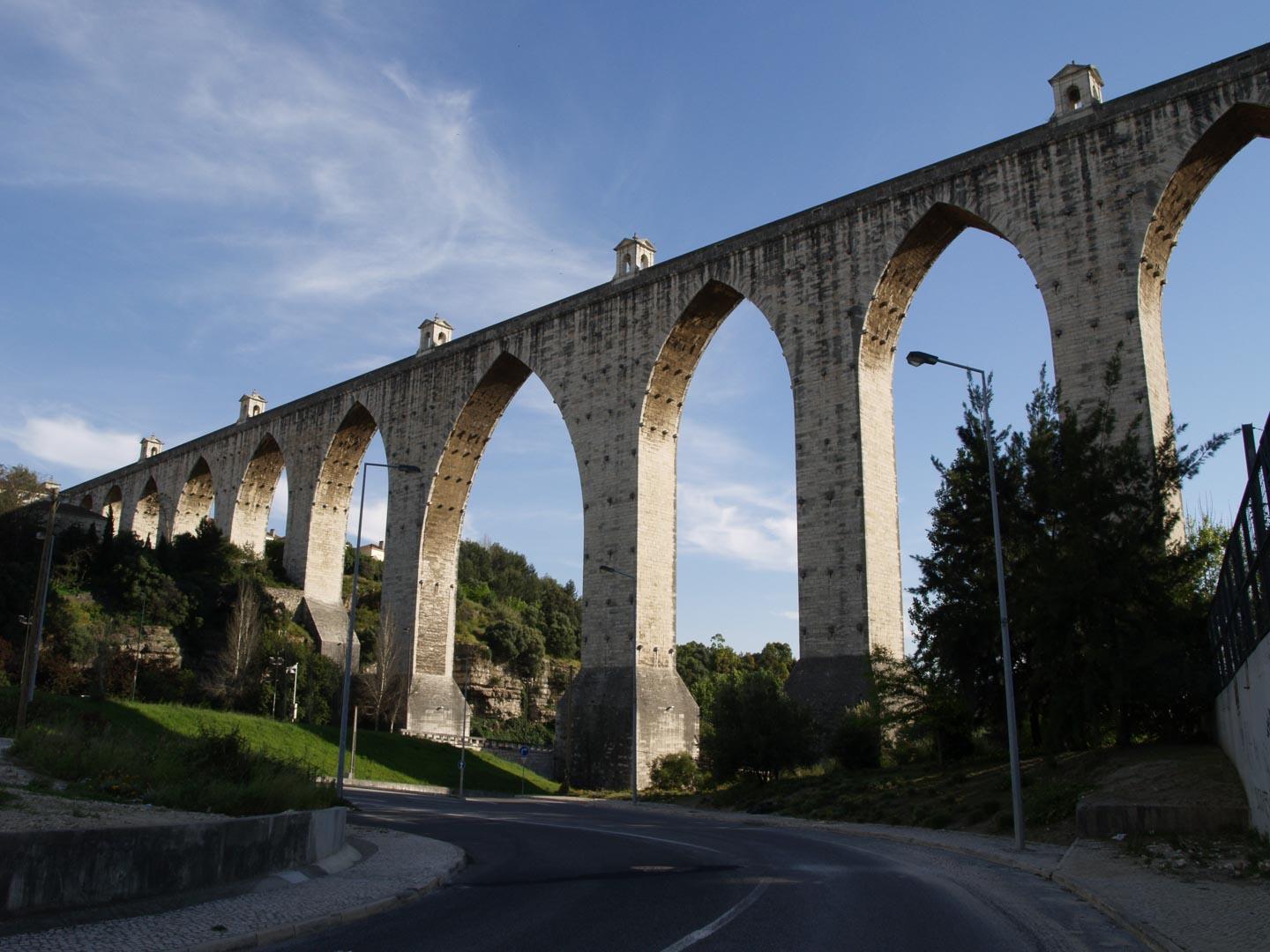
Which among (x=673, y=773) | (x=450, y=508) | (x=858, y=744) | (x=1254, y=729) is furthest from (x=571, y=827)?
(x=450, y=508)

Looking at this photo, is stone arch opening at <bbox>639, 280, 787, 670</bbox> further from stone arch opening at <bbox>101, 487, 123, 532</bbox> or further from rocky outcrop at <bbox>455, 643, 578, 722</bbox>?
stone arch opening at <bbox>101, 487, 123, 532</bbox>

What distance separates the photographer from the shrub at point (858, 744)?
22.0 meters

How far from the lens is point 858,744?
22016mm

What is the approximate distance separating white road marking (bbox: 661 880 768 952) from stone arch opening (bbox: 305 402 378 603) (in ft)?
116

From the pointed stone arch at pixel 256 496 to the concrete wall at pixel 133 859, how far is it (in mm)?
39806

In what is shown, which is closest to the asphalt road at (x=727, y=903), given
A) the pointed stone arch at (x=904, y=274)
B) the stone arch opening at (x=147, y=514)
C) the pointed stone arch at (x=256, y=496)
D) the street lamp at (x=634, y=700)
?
the street lamp at (x=634, y=700)

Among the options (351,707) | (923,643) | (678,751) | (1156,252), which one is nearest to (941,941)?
(923,643)

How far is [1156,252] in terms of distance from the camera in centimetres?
2183

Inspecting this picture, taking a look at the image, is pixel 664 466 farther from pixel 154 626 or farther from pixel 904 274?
pixel 154 626

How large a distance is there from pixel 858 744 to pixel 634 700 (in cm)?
610

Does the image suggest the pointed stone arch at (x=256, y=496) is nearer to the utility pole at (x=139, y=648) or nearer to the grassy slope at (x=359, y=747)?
the utility pole at (x=139, y=648)

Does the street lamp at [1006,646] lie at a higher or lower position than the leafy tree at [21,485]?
lower

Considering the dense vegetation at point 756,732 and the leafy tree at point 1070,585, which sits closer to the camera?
the leafy tree at point 1070,585

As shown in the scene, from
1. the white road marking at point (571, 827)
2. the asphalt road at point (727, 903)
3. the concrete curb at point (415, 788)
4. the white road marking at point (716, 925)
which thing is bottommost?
the concrete curb at point (415, 788)
